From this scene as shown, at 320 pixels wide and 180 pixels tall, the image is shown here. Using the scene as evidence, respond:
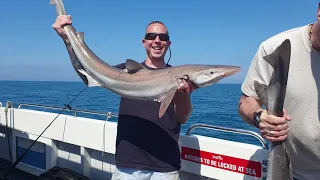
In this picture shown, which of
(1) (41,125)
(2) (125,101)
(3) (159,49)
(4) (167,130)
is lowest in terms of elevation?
(1) (41,125)

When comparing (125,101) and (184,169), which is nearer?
(125,101)

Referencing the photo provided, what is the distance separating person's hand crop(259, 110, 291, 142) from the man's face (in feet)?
6.24

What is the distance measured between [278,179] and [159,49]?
2.12 m

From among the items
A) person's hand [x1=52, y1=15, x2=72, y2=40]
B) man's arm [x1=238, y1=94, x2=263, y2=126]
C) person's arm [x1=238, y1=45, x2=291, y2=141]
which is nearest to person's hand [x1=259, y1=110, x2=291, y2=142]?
person's arm [x1=238, y1=45, x2=291, y2=141]

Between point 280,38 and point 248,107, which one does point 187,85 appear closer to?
point 248,107

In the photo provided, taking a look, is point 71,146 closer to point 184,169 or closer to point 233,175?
point 184,169

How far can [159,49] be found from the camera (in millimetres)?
3771

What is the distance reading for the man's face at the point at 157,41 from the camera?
3768 mm

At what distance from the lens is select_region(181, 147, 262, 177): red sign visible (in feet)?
13.2

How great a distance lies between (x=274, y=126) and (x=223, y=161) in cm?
229

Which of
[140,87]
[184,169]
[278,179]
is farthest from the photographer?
[184,169]

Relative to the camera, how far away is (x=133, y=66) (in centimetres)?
354

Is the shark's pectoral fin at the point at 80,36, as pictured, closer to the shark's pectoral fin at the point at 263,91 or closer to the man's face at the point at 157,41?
the man's face at the point at 157,41

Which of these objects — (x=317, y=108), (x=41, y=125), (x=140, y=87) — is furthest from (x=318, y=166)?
(x=41, y=125)
